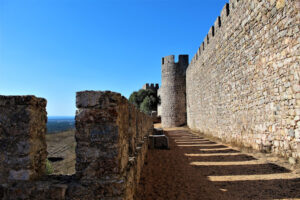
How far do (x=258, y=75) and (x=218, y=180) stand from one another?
12.5ft

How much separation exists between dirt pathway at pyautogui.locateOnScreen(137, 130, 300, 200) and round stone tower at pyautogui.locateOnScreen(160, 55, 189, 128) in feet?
56.1

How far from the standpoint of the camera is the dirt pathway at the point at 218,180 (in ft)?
11.7

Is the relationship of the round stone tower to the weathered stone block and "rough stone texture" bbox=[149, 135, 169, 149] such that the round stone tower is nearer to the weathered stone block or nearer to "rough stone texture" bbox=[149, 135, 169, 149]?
"rough stone texture" bbox=[149, 135, 169, 149]

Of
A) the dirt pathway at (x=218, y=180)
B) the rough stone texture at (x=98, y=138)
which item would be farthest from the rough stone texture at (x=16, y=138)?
the dirt pathway at (x=218, y=180)

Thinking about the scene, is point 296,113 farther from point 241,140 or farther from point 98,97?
point 98,97

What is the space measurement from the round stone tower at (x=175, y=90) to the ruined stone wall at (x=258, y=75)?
1162 centimetres

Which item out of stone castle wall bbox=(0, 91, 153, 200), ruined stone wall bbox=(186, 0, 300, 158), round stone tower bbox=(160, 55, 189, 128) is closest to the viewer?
stone castle wall bbox=(0, 91, 153, 200)

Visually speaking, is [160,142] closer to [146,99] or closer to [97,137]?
[97,137]

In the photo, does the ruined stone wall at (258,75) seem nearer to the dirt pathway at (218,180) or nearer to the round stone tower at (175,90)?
the dirt pathway at (218,180)

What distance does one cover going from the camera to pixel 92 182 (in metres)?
2.19

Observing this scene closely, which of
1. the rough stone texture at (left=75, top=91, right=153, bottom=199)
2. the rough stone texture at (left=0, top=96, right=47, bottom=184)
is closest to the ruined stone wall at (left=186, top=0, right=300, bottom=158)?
the rough stone texture at (left=75, top=91, right=153, bottom=199)

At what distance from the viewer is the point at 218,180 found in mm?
4422

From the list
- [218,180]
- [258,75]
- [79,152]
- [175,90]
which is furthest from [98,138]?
[175,90]

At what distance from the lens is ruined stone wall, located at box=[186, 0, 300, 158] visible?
16.3ft
